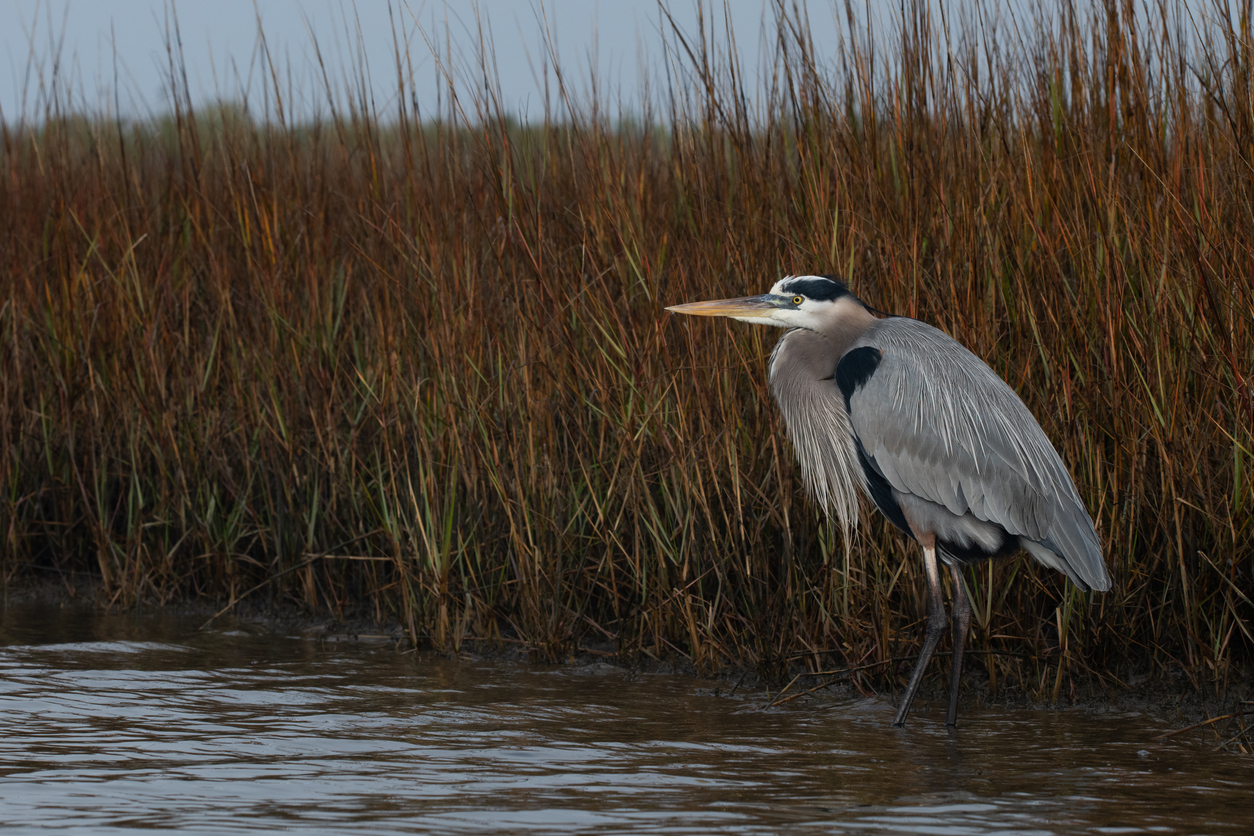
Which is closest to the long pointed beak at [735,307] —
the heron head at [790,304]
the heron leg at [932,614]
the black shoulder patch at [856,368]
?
the heron head at [790,304]

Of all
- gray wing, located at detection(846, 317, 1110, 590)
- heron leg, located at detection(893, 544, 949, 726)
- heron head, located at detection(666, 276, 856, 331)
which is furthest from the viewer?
heron head, located at detection(666, 276, 856, 331)

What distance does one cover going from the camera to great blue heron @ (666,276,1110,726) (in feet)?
12.9

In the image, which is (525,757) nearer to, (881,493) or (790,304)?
(881,493)

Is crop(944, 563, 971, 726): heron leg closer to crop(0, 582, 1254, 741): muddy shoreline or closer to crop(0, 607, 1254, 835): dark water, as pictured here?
crop(0, 607, 1254, 835): dark water

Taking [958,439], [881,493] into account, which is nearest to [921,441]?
[958,439]

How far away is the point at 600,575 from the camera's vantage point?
4.71m

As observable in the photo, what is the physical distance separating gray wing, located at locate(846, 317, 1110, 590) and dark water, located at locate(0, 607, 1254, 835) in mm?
613

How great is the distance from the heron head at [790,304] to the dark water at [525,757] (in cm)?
116

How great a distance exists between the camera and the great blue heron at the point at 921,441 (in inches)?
155

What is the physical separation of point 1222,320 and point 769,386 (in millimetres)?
1315

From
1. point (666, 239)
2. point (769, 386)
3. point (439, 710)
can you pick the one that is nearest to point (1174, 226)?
point (769, 386)

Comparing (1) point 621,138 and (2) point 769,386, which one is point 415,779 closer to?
(2) point 769,386

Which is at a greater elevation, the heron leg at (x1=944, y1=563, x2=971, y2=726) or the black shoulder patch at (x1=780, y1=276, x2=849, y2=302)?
the black shoulder patch at (x1=780, y1=276, x2=849, y2=302)

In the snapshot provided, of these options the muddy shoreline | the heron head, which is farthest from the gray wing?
the muddy shoreline
